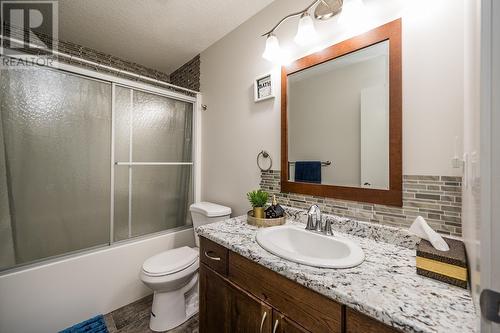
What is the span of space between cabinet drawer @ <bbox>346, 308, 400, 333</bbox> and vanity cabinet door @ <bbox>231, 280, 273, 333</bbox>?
305mm

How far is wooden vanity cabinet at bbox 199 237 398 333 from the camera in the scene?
61 cm

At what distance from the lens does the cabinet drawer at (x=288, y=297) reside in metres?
0.62

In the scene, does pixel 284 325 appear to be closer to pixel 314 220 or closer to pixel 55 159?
pixel 314 220

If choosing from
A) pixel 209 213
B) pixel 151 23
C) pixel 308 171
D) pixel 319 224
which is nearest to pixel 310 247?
pixel 319 224

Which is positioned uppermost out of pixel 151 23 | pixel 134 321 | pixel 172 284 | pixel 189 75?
pixel 151 23

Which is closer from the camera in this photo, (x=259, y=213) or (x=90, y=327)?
(x=259, y=213)

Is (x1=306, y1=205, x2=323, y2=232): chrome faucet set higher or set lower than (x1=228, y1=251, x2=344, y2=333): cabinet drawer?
higher

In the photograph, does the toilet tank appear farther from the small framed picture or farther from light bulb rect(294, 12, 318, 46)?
light bulb rect(294, 12, 318, 46)

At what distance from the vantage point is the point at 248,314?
0.86 meters

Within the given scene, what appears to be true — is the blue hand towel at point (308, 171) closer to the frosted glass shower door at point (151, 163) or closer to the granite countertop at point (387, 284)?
the granite countertop at point (387, 284)

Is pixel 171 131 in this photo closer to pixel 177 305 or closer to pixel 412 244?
pixel 177 305

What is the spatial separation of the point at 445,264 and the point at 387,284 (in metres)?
0.20

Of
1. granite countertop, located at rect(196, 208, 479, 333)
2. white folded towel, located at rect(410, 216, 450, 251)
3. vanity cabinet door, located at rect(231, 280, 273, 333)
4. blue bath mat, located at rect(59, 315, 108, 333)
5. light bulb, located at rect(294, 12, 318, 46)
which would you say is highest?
light bulb, located at rect(294, 12, 318, 46)

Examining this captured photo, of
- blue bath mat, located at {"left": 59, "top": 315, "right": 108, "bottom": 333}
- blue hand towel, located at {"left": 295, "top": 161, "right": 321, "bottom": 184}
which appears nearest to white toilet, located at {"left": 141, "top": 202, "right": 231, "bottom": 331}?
blue bath mat, located at {"left": 59, "top": 315, "right": 108, "bottom": 333}
